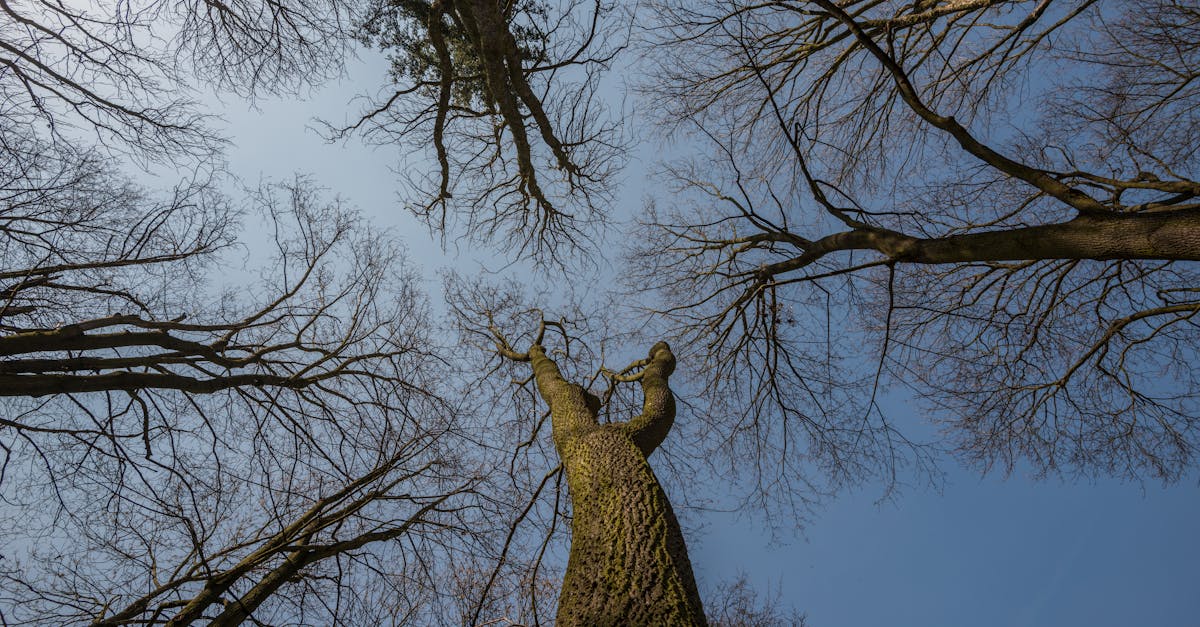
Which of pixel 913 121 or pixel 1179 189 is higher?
pixel 913 121

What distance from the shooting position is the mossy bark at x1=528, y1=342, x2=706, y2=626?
2183 mm

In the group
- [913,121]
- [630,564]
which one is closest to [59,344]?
[630,564]

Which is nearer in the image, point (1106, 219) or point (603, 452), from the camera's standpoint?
point (1106, 219)

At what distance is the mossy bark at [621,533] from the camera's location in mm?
2183

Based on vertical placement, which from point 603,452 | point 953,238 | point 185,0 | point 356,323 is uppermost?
point 185,0

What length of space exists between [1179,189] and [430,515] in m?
5.55

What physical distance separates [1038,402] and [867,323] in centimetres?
181

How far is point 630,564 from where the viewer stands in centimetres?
239

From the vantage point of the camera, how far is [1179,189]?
305 centimetres

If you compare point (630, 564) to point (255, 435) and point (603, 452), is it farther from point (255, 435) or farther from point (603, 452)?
point (255, 435)

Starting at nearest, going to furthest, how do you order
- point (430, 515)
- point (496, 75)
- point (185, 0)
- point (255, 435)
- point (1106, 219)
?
point (1106, 219) → point (185, 0) → point (430, 515) → point (255, 435) → point (496, 75)

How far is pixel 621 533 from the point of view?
260 cm

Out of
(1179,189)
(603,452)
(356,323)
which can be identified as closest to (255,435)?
(356,323)

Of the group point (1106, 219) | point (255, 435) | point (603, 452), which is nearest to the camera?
point (1106, 219)
